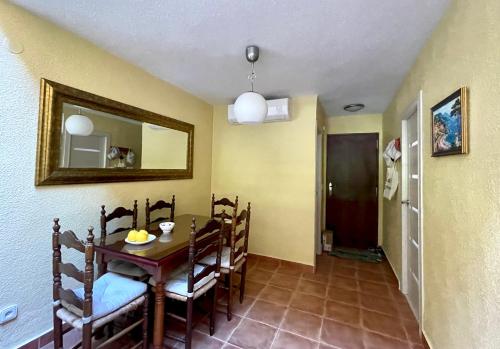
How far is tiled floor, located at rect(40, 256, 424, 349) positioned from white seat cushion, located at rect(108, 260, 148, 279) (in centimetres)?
48

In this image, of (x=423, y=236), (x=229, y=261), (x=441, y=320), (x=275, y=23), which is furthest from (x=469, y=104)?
(x=229, y=261)

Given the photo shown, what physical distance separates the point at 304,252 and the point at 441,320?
5.12ft

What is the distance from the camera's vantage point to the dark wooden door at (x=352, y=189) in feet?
12.0

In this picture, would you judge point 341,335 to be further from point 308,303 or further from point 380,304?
point 380,304

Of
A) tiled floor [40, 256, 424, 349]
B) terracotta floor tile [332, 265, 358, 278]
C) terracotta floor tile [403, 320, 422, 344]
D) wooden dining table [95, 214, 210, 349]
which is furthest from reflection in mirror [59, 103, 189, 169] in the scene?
terracotta floor tile [403, 320, 422, 344]

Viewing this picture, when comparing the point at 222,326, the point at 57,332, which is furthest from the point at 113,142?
the point at 222,326

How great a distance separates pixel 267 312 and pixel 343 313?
0.68m

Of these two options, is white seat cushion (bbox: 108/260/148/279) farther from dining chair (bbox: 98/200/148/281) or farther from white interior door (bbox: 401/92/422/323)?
white interior door (bbox: 401/92/422/323)

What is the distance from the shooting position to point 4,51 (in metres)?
1.33

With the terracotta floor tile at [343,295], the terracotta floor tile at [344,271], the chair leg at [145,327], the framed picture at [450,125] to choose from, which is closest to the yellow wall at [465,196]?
the framed picture at [450,125]

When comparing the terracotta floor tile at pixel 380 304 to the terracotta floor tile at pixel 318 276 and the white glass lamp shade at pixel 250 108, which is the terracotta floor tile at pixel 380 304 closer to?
the terracotta floor tile at pixel 318 276

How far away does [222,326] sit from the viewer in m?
1.78

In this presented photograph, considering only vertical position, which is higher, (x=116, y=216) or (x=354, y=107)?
(x=354, y=107)

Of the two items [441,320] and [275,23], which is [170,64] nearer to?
[275,23]
